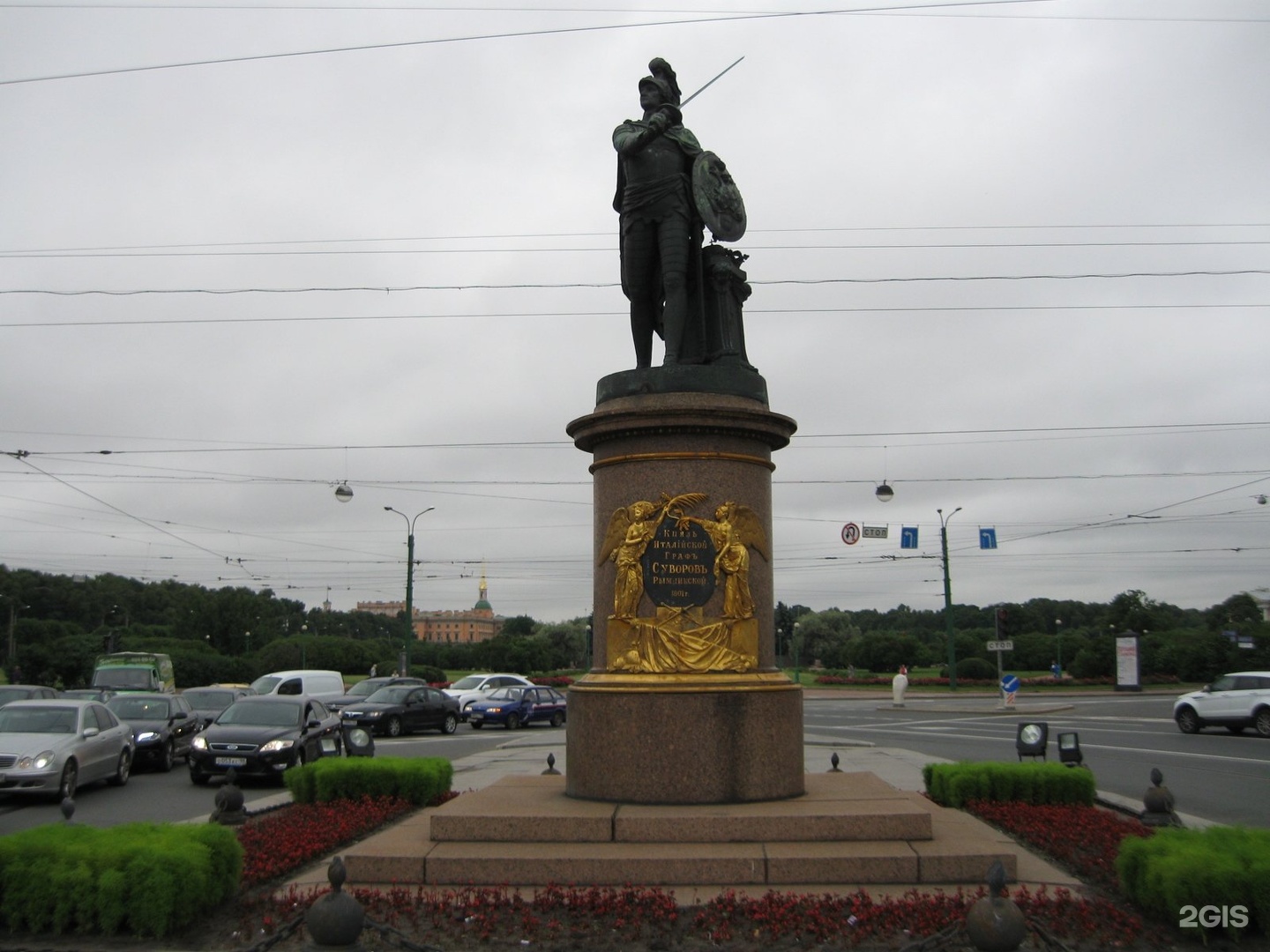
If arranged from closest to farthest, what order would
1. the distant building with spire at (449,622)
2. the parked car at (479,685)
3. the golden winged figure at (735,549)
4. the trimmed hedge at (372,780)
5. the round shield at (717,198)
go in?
the golden winged figure at (735,549) < the round shield at (717,198) < the trimmed hedge at (372,780) < the parked car at (479,685) < the distant building with spire at (449,622)

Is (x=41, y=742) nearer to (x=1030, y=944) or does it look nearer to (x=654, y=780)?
(x=654, y=780)

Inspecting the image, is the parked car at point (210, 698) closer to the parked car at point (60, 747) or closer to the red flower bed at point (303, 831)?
the parked car at point (60, 747)

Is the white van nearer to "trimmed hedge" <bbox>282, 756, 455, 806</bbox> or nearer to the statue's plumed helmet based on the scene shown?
"trimmed hedge" <bbox>282, 756, 455, 806</bbox>

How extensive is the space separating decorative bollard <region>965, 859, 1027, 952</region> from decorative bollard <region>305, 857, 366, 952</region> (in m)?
3.13

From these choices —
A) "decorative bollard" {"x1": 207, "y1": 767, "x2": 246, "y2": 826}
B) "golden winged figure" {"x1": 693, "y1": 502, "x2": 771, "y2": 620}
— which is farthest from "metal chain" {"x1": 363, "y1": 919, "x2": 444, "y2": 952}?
"decorative bollard" {"x1": 207, "y1": 767, "x2": 246, "y2": 826}

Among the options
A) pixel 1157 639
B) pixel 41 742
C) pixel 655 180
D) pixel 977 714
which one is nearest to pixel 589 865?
pixel 655 180

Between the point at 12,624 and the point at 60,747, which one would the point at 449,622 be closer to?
the point at 12,624

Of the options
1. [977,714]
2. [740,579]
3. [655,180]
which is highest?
[655,180]

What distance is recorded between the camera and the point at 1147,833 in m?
9.43

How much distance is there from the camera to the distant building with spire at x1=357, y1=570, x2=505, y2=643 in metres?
184

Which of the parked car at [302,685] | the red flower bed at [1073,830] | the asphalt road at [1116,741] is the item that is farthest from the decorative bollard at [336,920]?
the parked car at [302,685]

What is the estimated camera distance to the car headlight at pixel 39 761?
1553 cm

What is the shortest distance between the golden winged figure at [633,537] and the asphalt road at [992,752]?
6.82 m

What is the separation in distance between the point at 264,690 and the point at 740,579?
26.7 m
